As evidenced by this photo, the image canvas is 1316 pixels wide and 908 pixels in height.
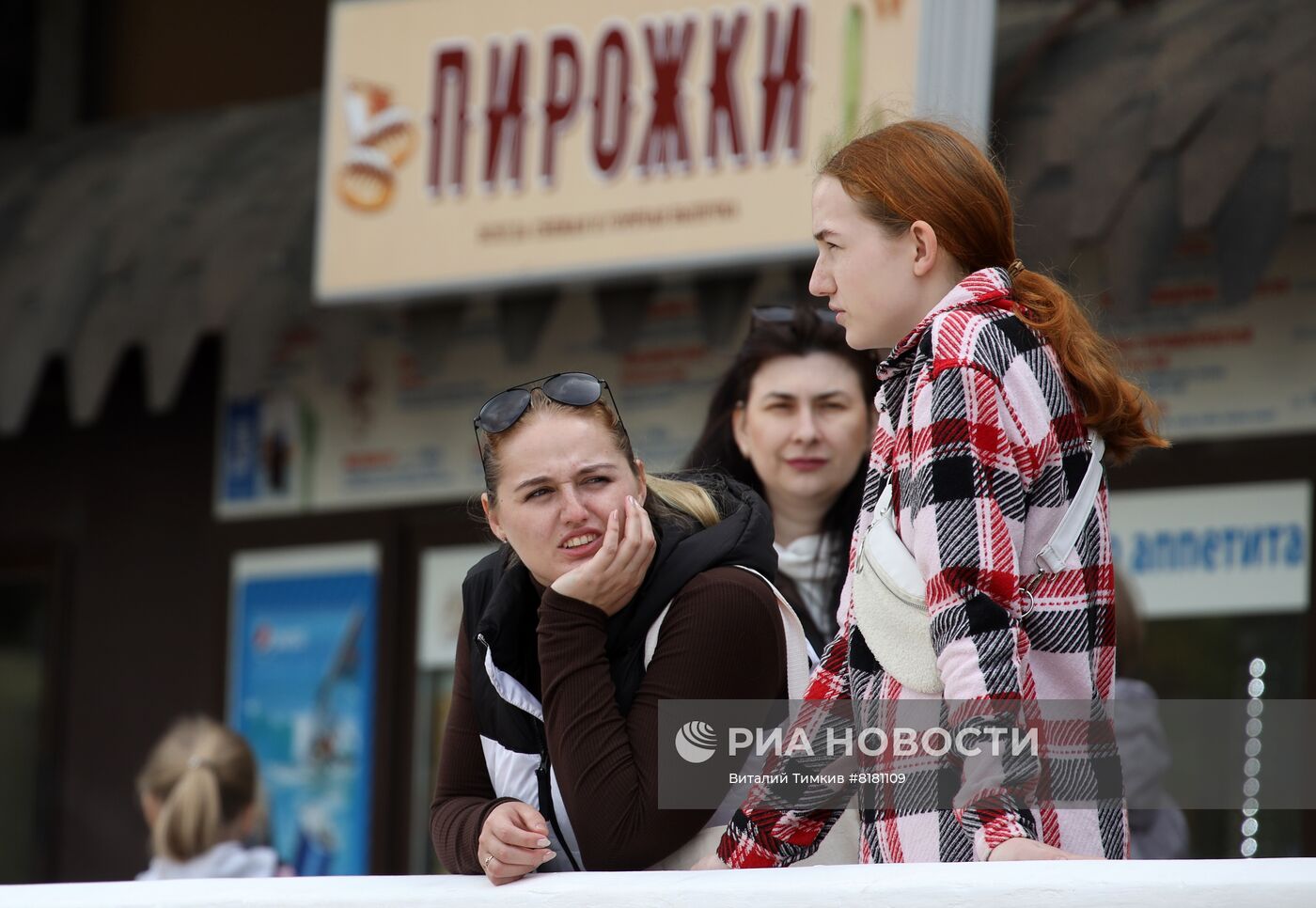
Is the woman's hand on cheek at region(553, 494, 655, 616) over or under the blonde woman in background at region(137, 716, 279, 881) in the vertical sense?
over

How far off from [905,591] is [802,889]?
36 centimetres

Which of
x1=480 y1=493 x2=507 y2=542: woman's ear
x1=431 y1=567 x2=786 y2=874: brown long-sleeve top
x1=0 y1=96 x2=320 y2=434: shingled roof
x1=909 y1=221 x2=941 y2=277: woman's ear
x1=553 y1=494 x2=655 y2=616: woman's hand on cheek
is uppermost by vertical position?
x1=0 y1=96 x2=320 y2=434: shingled roof

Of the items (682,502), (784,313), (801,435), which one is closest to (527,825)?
(682,502)

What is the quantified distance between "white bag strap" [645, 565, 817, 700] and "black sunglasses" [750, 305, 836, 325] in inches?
41.5

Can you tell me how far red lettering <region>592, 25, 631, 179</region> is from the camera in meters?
7.02

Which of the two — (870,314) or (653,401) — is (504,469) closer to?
(870,314)

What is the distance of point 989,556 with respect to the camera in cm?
231

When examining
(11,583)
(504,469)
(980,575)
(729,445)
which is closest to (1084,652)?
(980,575)

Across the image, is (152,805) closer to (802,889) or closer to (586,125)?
(586,125)

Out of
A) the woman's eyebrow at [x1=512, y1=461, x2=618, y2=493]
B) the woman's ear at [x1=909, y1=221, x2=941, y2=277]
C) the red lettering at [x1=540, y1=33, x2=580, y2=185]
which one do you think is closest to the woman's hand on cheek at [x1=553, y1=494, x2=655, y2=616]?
the woman's eyebrow at [x1=512, y1=461, x2=618, y2=493]

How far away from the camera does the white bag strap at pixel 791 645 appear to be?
2.75 metres

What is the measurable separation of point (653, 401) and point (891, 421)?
542 cm

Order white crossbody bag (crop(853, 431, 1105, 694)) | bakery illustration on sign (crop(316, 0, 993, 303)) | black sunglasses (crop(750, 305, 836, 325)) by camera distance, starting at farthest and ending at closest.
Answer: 1. bakery illustration on sign (crop(316, 0, 993, 303))
2. black sunglasses (crop(750, 305, 836, 325))
3. white crossbody bag (crop(853, 431, 1105, 694))

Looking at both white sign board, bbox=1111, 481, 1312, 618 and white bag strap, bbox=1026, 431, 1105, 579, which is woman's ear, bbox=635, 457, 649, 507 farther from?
white sign board, bbox=1111, 481, 1312, 618
